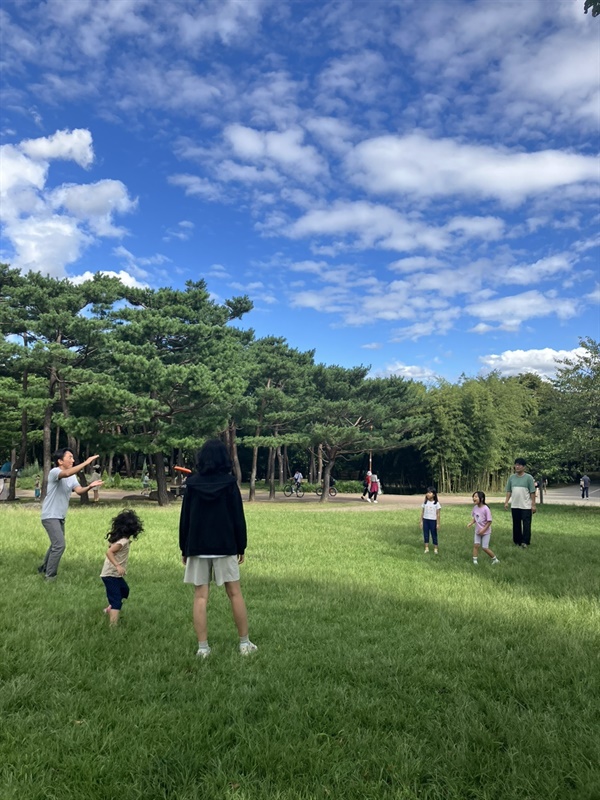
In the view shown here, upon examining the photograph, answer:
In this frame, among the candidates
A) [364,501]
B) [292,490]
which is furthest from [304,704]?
[292,490]

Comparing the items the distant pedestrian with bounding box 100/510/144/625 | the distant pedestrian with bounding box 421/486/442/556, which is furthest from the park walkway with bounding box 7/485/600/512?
the distant pedestrian with bounding box 100/510/144/625

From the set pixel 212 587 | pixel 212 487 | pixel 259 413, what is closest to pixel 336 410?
pixel 259 413

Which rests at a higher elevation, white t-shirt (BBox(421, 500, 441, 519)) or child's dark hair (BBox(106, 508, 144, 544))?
child's dark hair (BBox(106, 508, 144, 544))

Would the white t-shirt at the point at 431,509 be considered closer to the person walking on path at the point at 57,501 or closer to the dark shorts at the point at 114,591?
the person walking on path at the point at 57,501

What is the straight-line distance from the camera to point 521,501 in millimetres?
8734

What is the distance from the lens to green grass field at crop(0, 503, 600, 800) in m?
2.26

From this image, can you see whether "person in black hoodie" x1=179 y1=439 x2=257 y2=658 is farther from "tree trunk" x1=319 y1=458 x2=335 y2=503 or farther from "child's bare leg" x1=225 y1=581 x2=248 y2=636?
"tree trunk" x1=319 y1=458 x2=335 y2=503

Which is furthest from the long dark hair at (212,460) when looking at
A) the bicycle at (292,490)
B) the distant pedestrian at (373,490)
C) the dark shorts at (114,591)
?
the bicycle at (292,490)

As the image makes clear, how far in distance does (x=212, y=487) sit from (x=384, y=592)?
8.99 ft

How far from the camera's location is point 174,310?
18.6m

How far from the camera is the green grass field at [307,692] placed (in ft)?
7.41

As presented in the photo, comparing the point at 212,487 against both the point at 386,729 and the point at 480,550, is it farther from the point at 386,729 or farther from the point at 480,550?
the point at 480,550

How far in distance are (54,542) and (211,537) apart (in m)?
3.03

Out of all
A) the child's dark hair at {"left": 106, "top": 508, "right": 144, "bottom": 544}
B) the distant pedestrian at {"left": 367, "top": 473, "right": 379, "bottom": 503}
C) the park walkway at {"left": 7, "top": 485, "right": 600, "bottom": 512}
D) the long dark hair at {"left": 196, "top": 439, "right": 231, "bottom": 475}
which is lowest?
the park walkway at {"left": 7, "top": 485, "right": 600, "bottom": 512}
